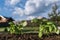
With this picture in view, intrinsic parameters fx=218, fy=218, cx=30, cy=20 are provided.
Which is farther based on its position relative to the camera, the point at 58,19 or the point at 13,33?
the point at 58,19

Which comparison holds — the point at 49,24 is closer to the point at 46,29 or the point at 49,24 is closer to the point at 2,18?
the point at 46,29

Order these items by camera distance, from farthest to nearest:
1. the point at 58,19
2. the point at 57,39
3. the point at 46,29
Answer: the point at 58,19 < the point at 46,29 < the point at 57,39

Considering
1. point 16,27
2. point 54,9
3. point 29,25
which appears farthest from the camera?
point 54,9

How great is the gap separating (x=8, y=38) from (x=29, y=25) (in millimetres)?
5973

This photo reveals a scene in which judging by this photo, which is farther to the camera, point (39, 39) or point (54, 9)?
point (54, 9)

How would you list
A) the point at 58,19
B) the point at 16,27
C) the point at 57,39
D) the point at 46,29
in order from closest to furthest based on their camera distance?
1. the point at 57,39
2. the point at 46,29
3. the point at 16,27
4. the point at 58,19

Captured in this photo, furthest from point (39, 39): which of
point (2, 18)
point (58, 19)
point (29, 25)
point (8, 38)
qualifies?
point (2, 18)

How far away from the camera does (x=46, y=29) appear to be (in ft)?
18.7

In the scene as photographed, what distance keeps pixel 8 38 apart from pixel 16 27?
2.38 feet

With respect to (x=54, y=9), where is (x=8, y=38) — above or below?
below

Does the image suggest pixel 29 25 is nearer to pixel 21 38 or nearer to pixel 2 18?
pixel 2 18

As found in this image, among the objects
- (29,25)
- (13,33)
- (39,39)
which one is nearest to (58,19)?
(29,25)

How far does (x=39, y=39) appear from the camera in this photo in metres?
5.41

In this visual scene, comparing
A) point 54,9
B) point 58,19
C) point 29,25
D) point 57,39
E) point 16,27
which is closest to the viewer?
point 57,39
